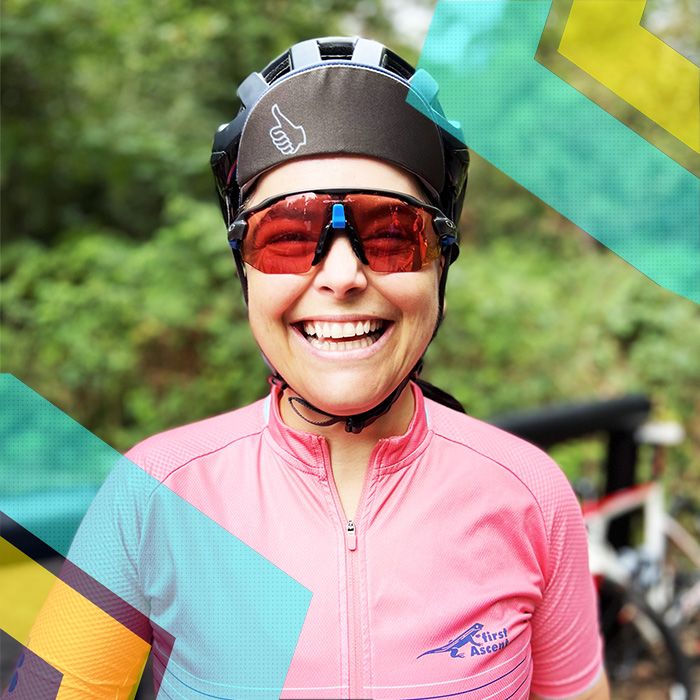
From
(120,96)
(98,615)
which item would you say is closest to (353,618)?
(98,615)

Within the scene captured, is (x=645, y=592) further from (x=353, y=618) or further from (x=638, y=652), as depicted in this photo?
(x=353, y=618)

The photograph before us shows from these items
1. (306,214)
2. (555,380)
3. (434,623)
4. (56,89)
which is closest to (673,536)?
(555,380)

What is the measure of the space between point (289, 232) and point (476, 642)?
72 centimetres

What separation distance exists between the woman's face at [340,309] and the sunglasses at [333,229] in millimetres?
16

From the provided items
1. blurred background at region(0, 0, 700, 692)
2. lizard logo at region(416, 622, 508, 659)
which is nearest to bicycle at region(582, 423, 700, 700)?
blurred background at region(0, 0, 700, 692)

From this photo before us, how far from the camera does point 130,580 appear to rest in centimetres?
121

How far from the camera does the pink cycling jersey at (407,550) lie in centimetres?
117

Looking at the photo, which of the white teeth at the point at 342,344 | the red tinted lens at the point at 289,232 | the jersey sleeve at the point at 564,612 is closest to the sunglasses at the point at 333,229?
the red tinted lens at the point at 289,232

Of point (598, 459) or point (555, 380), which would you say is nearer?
point (598, 459)

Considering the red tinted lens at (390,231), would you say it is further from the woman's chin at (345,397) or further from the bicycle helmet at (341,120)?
the woman's chin at (345,397)

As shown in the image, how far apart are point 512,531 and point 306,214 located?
0.64 metres

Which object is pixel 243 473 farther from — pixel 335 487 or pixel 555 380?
pixel 555 380
